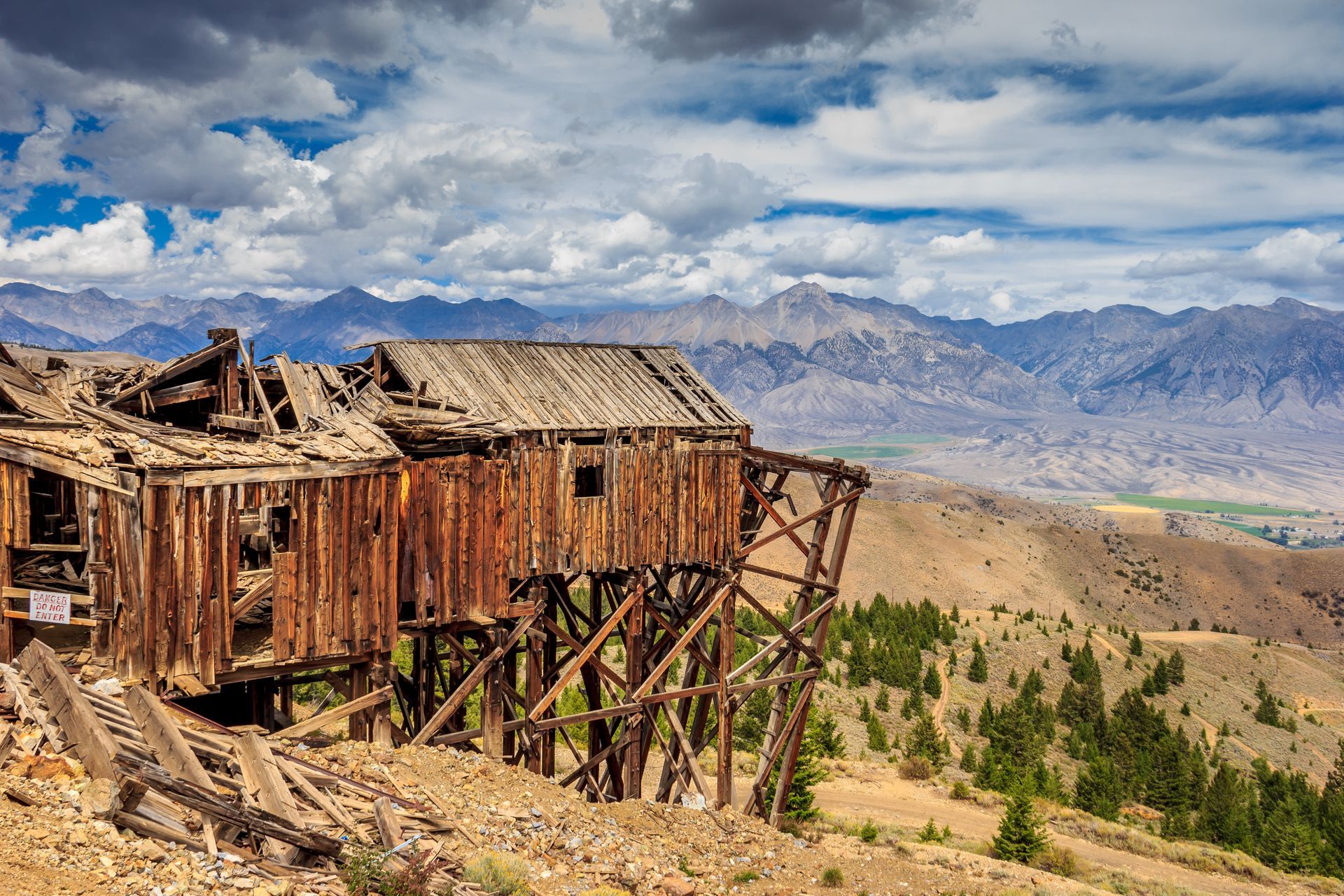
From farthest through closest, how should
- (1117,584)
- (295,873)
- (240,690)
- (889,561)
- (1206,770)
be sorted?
(1117,584) < (889,561) < (1206,770) < (240,690) < (295,873)

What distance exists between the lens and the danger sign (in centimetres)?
1270

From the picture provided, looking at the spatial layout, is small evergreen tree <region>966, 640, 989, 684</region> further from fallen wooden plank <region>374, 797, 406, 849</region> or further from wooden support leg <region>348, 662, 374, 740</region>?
fallen wooden plank <region>374, 797, 406, 849</region>

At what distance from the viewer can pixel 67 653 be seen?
43.7 feet

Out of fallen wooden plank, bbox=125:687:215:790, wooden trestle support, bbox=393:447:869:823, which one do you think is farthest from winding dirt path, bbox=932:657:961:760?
fallen wooden plank, bbox=125:687:215:790

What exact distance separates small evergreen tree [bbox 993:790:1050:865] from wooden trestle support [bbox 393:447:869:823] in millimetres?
6548

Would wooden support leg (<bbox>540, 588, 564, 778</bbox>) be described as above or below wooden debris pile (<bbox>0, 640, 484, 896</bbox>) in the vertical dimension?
below

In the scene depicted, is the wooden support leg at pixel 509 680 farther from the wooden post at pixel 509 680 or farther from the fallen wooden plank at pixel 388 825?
the fallen wooden plank at pixel 388 825

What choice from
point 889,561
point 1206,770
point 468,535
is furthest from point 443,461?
point 889,561

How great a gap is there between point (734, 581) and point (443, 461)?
24.5 feet

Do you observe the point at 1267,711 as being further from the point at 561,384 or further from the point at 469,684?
the point at 469,684

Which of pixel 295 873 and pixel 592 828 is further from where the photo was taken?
pixel 592 828

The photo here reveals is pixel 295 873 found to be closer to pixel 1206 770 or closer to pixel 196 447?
pixel 196 447

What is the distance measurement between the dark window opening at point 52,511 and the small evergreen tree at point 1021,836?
23185mm

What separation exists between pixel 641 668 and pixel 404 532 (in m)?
6.86
